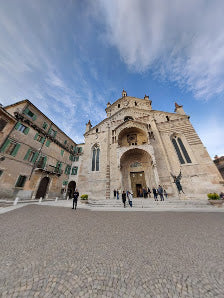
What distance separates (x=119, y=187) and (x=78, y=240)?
10.5 m

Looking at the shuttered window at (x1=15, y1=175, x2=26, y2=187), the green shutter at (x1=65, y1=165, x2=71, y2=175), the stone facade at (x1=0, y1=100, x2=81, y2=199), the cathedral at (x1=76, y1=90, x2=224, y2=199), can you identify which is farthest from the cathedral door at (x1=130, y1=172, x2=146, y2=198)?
the shuttered window at (x1=15, y1=175, x2=26, y2=187)

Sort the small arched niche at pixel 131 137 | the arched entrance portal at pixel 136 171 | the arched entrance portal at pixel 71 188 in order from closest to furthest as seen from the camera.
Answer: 1. the arched entrance portal at pixel 136 171
2. the small arched niche at pixel 131 137
3. the arched entrance portal at pixel 71 188

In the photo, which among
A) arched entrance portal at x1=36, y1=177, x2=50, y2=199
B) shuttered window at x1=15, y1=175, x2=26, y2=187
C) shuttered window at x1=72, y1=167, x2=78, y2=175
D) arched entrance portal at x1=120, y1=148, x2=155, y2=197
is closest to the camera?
shuttered window at x1=15, y1=175, x2=26, y2=187

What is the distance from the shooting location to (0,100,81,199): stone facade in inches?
486

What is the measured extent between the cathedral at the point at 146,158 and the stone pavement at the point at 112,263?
1004cm

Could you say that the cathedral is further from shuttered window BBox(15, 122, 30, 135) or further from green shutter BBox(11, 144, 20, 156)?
shuttered window BBox(15, 122, 30, 135)

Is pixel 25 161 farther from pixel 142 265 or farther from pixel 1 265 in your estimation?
pixel 142 265

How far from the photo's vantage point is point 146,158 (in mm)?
16000

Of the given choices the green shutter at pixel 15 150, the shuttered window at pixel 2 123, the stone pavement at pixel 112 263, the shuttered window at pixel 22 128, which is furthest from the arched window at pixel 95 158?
the stone pavement at pixel 112 263

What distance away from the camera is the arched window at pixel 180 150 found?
14.2 m

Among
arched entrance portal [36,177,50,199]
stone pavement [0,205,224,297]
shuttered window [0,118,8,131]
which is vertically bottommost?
stone pavement [0,205,224,297]

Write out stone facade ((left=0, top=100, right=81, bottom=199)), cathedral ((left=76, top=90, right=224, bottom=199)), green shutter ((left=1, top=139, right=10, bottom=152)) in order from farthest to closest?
cathedral ((left=76, top=90, right=224, bottom=199))
stone facade ((left=0, top=100, right=81, bottom=199))
green shutter ((left=1, top=139, right=10, bottom=152))

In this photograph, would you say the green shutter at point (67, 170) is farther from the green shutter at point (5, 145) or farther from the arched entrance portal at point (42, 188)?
the green shutter at point (5, 145)

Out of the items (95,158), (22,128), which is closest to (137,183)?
(95,158)
